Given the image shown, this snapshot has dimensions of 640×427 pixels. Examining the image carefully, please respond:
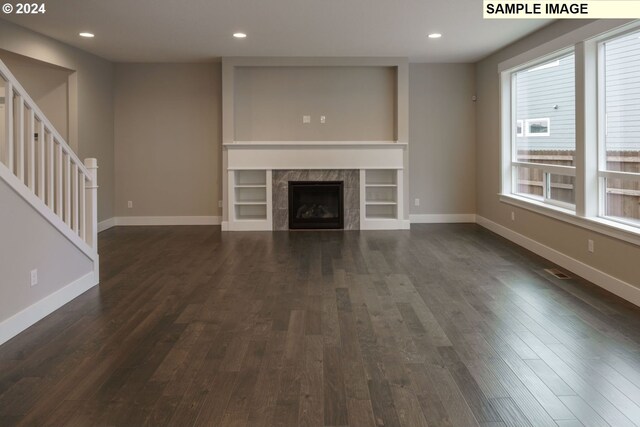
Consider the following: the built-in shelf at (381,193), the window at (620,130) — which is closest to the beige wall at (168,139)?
the built-in shelf at (381,193)

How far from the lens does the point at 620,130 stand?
5062 mm

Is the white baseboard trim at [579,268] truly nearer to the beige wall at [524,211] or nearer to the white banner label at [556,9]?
the beige wall at [524,211]

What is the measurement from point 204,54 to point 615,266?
→ 6058 millimetres

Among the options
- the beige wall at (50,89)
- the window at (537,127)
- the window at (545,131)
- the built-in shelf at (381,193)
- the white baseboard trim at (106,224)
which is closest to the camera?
the window at (545,131)

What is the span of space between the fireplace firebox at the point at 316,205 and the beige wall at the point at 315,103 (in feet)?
2.59

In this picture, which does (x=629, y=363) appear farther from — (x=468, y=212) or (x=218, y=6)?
(x=468, y=212)

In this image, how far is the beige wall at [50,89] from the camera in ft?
25.8

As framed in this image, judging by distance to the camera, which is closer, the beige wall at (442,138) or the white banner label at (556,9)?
the white banner label at (556,9)

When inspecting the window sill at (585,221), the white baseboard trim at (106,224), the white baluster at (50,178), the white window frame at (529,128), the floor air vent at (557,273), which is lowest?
the floor air vent at (557,273)

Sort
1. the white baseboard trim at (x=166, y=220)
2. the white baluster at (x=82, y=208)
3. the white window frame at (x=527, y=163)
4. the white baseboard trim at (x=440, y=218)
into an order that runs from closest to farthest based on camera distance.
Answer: the white baluster at (x=82, y=208) → the white window frame at (x=527, y=163) → the white baseboard trim at (x=166, y=220) → the white baseboard trim at (x=440, y=218)

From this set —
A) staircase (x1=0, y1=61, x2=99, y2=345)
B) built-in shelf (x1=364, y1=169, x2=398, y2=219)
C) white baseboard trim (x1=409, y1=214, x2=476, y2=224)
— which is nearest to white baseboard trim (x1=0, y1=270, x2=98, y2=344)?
staircase (x1=0, y1=61, x2=99, y2=345)

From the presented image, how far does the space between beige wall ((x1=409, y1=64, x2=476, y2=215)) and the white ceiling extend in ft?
2.40

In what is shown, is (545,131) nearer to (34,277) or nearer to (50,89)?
(34,277)

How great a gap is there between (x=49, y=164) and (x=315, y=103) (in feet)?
17.1
